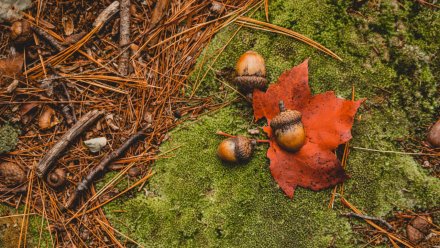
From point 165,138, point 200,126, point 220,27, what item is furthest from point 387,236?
point 220,27

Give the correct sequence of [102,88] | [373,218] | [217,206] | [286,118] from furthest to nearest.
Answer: [102,88] → [217,206] → [373,218] → [286,118]

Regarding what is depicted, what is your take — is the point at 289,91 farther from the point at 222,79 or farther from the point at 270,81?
the point at 222,79

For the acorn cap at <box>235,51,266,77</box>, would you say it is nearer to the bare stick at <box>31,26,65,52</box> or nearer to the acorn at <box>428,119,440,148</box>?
the acorn at <box>428,119,440,148</box>

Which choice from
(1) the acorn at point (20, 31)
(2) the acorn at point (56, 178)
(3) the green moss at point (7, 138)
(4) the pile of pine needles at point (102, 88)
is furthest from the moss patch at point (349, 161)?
(1) the acorn at point (20, 31)

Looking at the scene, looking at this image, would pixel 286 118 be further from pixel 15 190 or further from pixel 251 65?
pixel 15 190

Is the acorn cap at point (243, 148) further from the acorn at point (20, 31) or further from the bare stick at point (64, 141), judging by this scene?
the acorn at point (20, 31)

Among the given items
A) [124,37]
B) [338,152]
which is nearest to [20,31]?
[124,37]

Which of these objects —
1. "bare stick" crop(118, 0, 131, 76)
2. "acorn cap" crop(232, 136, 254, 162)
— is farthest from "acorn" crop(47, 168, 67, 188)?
"acorn cap" crop(232, 136, 254, 162)

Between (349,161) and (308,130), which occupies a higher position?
(308,130)
